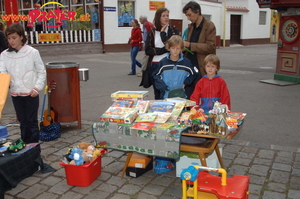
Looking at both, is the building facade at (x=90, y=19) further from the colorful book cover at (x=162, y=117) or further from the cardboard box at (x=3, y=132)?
the colorful book cover at (x=162, y=117)

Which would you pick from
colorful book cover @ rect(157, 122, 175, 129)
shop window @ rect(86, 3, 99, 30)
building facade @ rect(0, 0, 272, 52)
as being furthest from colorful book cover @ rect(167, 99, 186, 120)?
shop window @ rect(86, 3, 99, 30)

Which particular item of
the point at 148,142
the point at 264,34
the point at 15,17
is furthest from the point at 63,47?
the point at 264,34

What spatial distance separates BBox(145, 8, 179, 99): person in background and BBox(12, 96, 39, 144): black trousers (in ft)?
5.74

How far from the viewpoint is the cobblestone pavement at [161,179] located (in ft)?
11.3

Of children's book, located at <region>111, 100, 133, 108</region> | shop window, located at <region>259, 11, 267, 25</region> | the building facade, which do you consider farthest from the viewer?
shop window, located at <region>259, 11, 267, 25</region>

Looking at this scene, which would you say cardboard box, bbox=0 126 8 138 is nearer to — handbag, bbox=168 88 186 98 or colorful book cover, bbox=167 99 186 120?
handbag, bbox=168 88 186 98

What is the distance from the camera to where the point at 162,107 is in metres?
3.67

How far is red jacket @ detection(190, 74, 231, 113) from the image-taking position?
153 inches

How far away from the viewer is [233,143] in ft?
15.9

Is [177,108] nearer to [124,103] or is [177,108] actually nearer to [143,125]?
[143,125]

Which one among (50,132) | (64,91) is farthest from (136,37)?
(50,132)

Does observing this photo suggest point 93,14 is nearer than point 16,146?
No

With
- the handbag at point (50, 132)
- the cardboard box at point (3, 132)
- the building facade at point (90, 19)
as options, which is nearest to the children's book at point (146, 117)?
the handbag at point (50, 132)

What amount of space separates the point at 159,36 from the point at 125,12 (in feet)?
47.6
